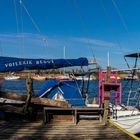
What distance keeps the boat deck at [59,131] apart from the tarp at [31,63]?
4.48m

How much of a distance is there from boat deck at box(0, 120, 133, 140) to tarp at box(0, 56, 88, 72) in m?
4.48

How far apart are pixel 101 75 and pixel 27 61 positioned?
379 cm

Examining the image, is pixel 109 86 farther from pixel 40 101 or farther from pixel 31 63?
pixel 31 63

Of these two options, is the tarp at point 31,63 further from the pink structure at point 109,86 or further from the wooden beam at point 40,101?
the pink structure at point 109,86

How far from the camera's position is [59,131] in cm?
1377

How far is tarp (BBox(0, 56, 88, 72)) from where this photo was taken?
19516 millimetres

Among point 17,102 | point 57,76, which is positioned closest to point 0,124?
point 17,102

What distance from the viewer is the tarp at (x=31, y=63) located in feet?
64.0

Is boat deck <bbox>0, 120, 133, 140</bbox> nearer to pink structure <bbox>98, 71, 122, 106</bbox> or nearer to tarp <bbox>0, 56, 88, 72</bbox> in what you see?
pink structure <bbox>98, 71, 122, 106</bbox>

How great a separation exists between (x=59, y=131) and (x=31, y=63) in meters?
7.18

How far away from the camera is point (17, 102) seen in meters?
18.0

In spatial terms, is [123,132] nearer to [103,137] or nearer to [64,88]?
[103,137]

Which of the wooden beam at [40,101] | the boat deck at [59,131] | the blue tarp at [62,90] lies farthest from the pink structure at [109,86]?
the blue tarp at [62,90]

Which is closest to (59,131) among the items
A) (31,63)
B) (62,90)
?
(31,63)
